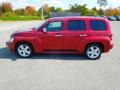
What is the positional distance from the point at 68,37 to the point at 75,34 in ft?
0.95

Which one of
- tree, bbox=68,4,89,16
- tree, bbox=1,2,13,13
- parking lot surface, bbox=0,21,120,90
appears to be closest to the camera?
parking lot surface, bbox=0,21,120,90

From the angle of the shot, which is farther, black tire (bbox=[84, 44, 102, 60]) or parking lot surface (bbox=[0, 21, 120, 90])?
black tire (bbox=[84, 44, 102, 60])

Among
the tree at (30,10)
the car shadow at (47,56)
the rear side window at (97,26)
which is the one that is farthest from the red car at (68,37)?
the tree at (30,10)

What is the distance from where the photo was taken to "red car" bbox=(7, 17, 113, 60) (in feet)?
34.4

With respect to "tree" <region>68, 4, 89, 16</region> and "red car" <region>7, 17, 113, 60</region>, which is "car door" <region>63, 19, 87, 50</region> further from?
"tree" <region>68, 4, 89, 16</region>

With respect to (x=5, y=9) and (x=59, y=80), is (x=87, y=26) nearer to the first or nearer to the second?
(x=59, y=80)

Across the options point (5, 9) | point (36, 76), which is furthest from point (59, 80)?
point (5, 9)

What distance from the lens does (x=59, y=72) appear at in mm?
8234

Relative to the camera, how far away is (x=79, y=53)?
1098cm

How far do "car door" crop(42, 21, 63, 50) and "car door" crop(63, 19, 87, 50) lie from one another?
0.25 meters

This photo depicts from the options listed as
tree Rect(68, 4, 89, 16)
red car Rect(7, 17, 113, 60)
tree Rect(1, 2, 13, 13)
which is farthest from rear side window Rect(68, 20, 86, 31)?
tree Rect(1, 2, 13, 13)

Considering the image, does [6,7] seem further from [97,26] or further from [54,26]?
[97,26]

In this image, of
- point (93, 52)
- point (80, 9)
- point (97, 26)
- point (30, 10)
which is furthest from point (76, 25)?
point (30, 10)

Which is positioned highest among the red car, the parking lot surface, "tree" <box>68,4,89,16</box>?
"tree" <box>68,4,89,16</box>
